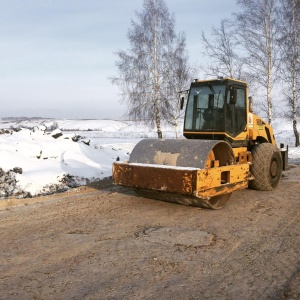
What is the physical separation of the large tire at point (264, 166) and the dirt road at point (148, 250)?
618 mm

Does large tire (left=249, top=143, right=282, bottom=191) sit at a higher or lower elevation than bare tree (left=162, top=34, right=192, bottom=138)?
lower

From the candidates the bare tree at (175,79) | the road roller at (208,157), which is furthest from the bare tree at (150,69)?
the road roller at (208,157)

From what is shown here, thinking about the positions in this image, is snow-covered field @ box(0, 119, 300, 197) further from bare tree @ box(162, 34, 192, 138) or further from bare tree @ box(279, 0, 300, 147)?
bare tree @ box(279, 0, 300, 147)

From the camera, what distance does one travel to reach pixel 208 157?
652 cm

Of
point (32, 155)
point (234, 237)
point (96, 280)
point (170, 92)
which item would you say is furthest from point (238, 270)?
point (170, 92)

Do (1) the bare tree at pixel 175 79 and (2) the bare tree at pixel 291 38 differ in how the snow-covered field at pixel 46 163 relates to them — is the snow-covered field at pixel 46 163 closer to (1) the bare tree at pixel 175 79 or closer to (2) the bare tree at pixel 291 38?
(1) the bare tree at pixel 175 79

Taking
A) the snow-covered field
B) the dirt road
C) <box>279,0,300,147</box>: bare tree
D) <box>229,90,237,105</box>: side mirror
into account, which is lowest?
the dirt road

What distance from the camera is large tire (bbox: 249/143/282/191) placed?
7.60 meters

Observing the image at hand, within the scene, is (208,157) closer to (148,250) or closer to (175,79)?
(148,250)

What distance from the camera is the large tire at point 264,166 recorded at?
299 inches

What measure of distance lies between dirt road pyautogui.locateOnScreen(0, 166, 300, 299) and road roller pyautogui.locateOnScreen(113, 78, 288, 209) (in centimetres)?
51

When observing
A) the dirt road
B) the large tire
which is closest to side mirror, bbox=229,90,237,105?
the large tire

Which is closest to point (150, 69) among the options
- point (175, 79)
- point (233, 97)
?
point (175, 79)

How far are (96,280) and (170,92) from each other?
16930mm
